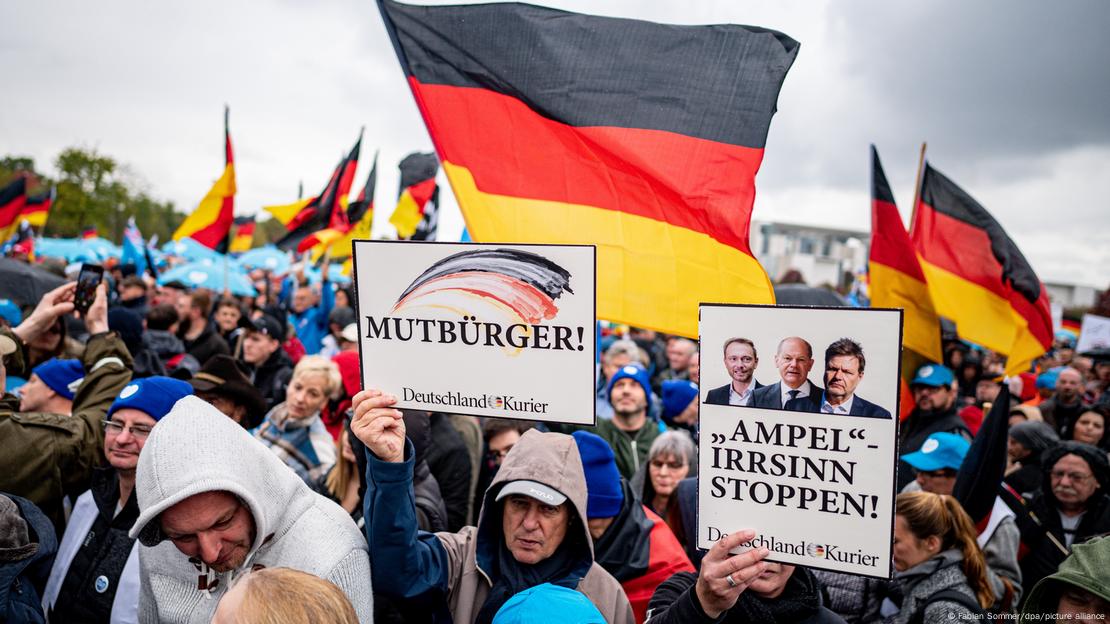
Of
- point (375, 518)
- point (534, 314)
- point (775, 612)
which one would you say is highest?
point (534, 314)

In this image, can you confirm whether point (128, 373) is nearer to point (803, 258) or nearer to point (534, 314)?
point (534, 314)

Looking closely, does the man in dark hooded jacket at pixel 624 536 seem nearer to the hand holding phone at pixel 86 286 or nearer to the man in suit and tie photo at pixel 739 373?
the man in suit and tie photo at pixel 739 373

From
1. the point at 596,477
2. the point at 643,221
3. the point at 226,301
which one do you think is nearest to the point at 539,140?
the point at 643,221

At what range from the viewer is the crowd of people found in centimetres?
207

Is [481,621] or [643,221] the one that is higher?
[643,221]

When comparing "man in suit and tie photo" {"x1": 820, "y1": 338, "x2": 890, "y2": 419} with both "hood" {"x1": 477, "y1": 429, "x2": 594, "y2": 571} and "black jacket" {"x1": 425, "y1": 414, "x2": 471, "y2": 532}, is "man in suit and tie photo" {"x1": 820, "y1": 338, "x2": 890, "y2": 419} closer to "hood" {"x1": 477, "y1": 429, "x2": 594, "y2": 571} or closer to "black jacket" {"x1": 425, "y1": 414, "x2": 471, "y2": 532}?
"hood" {"x1": 477, "y1": 429, "x2": 594, "y2": 571}

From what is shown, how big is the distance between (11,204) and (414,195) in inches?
287

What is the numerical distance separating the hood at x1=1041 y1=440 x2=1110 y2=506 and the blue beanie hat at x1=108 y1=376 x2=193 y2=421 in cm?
507

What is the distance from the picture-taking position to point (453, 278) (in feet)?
8.21

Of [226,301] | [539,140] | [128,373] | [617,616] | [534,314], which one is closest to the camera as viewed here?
[534,314]

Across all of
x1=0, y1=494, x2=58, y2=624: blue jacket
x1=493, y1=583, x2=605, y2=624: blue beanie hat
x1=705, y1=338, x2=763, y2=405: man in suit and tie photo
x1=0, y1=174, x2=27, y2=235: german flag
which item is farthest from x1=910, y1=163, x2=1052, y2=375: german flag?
x1=0, y1=174, x2=27, y2=235: german flag

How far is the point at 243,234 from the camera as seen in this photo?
22.4 m

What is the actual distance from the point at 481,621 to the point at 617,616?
50 centimetres

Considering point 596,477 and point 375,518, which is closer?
point 375,518
